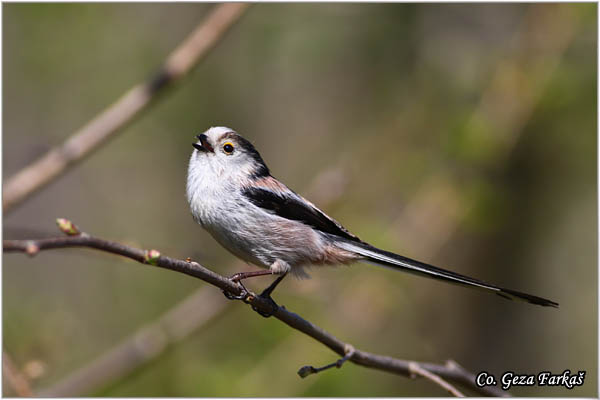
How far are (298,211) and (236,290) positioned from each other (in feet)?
3.73

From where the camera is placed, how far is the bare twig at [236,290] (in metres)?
1.69

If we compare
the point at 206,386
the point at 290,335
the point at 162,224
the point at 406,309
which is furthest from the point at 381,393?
the point at 162,224

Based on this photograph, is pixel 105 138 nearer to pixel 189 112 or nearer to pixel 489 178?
pixel 189 112

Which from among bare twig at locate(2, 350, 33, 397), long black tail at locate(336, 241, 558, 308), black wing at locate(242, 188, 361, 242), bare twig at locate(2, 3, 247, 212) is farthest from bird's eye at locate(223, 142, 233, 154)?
bare twig at locate(2, 350, 33, 397)

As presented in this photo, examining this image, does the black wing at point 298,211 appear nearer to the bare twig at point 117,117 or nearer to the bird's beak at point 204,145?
the bird's beak at point 204,145

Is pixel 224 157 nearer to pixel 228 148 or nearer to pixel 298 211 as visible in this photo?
pixel 228 148

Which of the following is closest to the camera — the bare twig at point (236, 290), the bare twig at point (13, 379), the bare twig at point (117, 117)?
the bare twig at point (236, 290)

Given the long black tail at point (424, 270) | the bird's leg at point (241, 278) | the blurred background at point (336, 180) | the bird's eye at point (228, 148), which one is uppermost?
the blurred background at point (336, 180)

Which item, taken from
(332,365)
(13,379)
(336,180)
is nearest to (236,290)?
(332,365)

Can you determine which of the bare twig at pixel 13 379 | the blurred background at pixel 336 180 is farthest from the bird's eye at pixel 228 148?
the bare twig at pixel 13 379

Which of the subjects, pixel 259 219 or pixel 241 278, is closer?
pixel 241 278

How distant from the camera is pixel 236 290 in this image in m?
2.68

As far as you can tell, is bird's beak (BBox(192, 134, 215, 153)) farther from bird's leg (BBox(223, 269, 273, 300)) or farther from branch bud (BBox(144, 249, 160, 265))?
branch bud (BBox(144, 249, 160, 265))

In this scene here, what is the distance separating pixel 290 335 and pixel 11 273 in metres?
4.46
